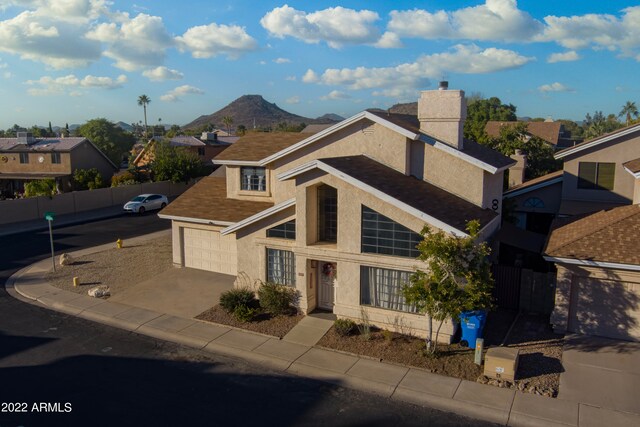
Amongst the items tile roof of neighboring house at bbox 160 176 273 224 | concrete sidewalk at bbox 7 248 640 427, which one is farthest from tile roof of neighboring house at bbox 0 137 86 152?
concrete sidewalk at bbox 7 248 640 427

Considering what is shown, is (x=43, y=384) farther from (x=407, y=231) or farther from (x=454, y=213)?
(x=454, y=213)

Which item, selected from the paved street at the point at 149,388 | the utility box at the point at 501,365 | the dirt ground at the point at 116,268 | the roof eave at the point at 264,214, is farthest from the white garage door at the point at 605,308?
the dirt ground at the point at 116,268

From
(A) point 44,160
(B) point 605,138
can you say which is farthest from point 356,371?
(A) point 44,160

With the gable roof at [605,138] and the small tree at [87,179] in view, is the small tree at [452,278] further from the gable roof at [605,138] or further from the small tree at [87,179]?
the small tree at [87,179]

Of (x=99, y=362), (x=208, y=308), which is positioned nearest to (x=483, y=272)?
(x=208, y=308)

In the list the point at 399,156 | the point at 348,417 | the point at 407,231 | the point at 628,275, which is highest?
the point at 399,156

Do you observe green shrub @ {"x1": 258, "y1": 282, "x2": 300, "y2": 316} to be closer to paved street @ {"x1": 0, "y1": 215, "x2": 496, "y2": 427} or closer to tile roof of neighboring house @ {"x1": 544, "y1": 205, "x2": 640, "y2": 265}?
paved street @ {"x1": 0, "y1": 215, "x2": 496, "y2": 427}

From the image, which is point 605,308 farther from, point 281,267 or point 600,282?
point 281,267

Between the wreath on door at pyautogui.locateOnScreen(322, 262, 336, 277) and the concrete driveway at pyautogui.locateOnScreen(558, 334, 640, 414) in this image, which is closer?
the concrete driveway at pyautogui.locateOnScreen(558, 334, 640, 414)
